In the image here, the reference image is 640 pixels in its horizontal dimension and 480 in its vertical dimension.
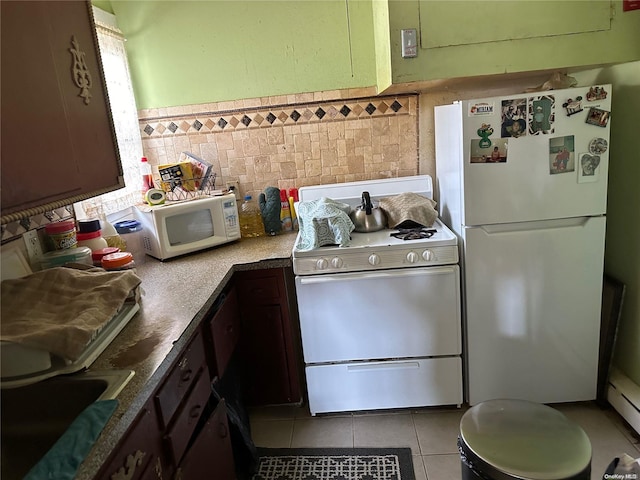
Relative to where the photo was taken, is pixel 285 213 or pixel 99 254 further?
pixel 285 213

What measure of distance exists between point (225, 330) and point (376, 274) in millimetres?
709

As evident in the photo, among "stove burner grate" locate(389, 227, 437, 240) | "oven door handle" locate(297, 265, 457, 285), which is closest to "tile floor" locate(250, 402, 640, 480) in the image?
"oven door handle" locate(297, 265, 457, 285)

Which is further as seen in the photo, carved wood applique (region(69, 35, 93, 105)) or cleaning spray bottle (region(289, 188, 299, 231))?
cleaning spray bottle (region(289, 188, 299, 231))

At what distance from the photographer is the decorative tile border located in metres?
2.48

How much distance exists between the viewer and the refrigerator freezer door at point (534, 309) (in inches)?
75.4

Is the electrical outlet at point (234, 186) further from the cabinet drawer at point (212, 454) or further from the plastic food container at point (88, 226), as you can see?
the cabinet drawer at point (212, 454)

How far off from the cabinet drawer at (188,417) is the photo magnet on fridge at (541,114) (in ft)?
5.33

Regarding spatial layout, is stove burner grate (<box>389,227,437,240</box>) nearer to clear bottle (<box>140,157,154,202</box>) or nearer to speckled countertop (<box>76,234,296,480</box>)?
speckled countertop (<box>76,234,296,480</box>)

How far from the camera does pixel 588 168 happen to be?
183cm

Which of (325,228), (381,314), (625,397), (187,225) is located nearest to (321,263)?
(325,228)

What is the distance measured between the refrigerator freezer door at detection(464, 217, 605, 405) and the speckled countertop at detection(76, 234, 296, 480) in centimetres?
92

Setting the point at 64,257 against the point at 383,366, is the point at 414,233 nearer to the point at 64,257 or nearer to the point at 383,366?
the point at 383,366

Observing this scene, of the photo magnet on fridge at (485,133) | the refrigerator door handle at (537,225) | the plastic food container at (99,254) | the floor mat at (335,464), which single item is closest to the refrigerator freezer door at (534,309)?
the refrigerator door handle at (537,225)

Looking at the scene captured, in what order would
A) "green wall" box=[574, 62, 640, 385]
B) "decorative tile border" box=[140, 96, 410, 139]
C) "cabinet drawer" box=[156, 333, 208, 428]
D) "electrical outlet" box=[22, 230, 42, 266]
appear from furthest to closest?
"decorative tile border" box=[140, 96, 410, 139] → "green wall" box=[574, 62, 640, 385] → "electrical outlet" box=[22, 230, 42, 266] → "cabinet drawer" box=[156, 333, 208, 428]
